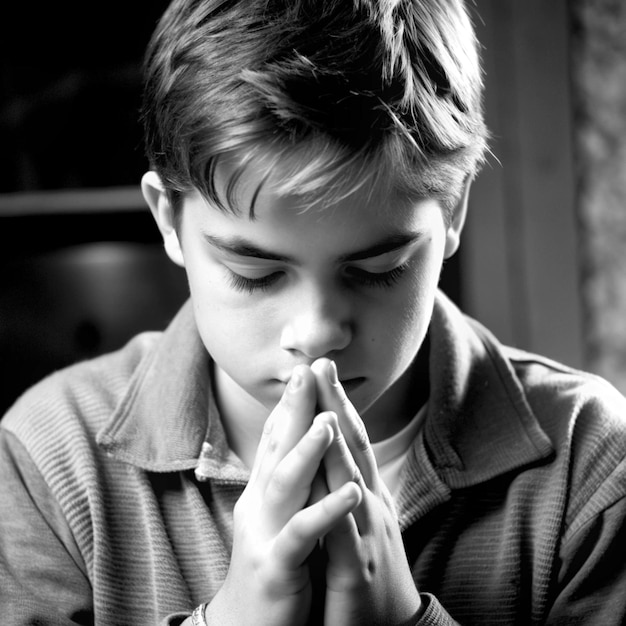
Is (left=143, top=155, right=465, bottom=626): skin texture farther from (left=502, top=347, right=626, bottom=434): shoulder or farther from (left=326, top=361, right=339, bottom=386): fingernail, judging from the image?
(left=502, top=347, right=626, bottom=434): shoulder

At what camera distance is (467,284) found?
150 centimetres

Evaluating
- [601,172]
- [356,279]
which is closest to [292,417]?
[356,279]

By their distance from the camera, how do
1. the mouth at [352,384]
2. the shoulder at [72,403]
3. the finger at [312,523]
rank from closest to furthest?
the finger at [312,523], the mouth at [352,384], the shoulder at [72,403]

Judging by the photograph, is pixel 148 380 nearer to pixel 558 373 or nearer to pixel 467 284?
pixel 558 373

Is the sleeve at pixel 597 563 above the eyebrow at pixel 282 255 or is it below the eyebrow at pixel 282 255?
below

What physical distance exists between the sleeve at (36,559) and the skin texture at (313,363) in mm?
175

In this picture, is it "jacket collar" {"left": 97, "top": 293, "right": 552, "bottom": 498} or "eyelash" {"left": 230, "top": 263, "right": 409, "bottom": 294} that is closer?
"eyelash" {"left": 230, "top": 263, "right": 409, "bottom": 294}

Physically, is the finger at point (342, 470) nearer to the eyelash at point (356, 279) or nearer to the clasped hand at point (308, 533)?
the clasped hand at point (308, 533)

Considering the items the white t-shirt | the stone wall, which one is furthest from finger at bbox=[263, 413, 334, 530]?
the stone wall

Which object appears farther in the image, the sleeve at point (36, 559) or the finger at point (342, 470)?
the sleeve at point (36, 559)

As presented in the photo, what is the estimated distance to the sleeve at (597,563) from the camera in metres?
0.83

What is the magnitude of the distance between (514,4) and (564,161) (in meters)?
0.27

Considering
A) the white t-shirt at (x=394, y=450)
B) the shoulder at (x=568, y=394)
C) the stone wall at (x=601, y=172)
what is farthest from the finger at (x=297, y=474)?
the stone wall at (x=601, y=172)

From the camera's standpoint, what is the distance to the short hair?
0.72 metres
